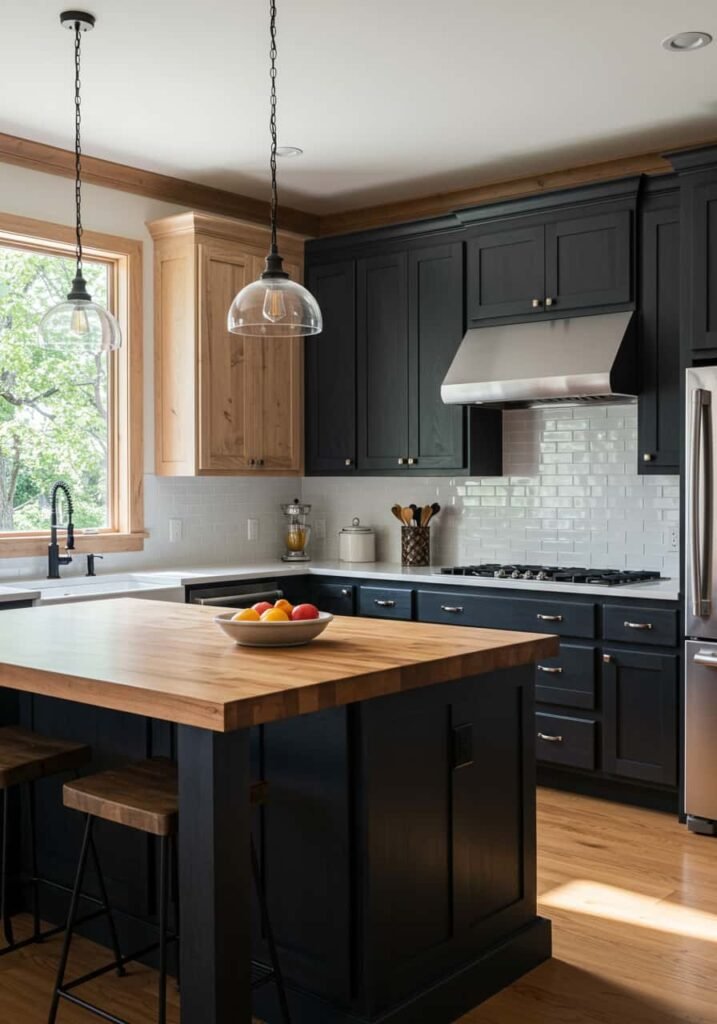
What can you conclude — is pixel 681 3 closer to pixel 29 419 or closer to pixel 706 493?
pixel 706 493

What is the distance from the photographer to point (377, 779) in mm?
2588

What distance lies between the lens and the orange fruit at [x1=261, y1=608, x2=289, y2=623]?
2793 millimetres

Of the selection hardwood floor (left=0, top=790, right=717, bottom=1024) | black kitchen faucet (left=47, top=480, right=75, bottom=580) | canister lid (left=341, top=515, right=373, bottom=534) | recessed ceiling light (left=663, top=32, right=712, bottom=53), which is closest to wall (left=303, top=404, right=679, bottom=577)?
canister lid (left=341, top=515, right=373, bottom=534)

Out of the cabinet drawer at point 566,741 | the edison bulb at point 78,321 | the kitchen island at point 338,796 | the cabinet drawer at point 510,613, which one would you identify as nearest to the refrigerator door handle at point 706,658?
the cabinet drawer at point 510,613

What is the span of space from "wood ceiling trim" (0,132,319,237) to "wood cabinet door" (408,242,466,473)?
951mm

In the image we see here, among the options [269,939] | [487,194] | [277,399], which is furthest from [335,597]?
[269,939]

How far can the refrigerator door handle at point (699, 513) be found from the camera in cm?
423

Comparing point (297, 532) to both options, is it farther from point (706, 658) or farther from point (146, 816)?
point (146, 816)

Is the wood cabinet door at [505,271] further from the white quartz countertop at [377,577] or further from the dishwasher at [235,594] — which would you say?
the dishwasher at [235,594]

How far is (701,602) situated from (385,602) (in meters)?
1.65

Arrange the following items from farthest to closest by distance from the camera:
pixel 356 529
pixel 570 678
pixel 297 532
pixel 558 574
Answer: pixel 297 532 < pixel 356 529 < pixel 558 574 < pixel 570 678

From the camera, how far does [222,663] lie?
8.50ft

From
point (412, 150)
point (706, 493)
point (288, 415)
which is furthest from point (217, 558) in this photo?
point (706, 493)

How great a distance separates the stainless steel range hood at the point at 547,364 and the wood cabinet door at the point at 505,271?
0.10 meters
